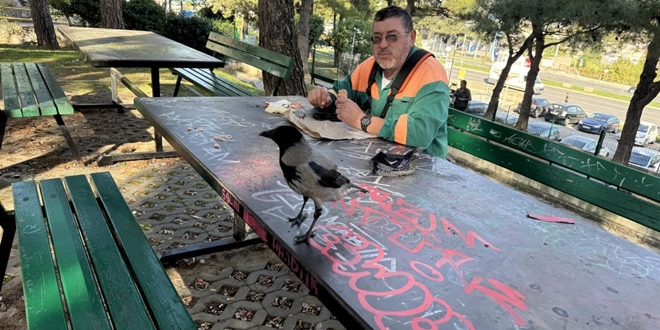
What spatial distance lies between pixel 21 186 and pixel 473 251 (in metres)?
2.40

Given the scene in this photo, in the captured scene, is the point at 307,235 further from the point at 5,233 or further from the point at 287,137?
the point at 5,233

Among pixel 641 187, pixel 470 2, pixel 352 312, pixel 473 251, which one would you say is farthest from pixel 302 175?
pixel 470 2

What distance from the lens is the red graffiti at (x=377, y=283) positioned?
1024 mm

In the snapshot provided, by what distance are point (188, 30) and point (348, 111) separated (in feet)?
44.3

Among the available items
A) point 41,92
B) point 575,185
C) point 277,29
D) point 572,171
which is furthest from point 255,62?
point 575,185

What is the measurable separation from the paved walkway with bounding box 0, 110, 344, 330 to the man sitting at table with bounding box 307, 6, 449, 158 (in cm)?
120

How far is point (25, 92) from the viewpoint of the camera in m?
4.34

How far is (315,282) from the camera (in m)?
1.17

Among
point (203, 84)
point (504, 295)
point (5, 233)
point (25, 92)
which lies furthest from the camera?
point (203, 84)

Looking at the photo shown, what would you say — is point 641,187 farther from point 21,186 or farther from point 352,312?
point 21,186

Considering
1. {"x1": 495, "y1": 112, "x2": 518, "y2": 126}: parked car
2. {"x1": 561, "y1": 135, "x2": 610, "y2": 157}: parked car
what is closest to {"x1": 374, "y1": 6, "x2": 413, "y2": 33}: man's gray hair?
{"x1": 561, "y1": 135, "x2": 610, "y2": 157}: parked car

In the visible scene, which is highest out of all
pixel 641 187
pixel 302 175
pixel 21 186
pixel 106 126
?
pixel 302 175

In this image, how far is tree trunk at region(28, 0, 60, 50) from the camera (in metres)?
12.2

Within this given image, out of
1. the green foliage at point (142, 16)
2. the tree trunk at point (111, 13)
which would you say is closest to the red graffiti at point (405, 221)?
the tree trunk at point (111, 13)
